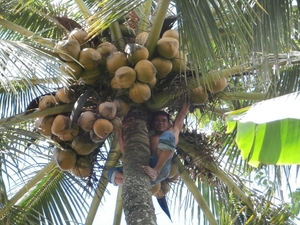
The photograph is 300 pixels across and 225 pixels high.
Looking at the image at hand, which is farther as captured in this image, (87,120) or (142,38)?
(142,38)

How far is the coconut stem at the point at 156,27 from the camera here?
3.98 m

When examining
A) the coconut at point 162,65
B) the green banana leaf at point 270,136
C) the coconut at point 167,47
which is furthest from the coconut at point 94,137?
the green banana leaf at point 270,136

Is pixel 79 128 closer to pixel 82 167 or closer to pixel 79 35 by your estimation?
pixel 82 167

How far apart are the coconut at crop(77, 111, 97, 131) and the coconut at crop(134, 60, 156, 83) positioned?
0.40 m

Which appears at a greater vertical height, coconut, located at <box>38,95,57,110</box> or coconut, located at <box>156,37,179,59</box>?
coconut, located at <box>156,37,179,59</box>

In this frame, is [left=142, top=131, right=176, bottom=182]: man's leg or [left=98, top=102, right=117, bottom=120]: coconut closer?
[left=98, top=102, right=117, bottom=120]: coconut

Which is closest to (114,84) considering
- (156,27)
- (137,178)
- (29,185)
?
(156,27)

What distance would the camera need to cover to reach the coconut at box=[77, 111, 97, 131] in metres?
4.08

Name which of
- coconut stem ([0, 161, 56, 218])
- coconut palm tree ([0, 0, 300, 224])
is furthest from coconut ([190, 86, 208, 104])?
coconut stem ([0, 161, 56, 218])

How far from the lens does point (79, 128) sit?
14.0 ft

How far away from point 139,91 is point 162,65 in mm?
256

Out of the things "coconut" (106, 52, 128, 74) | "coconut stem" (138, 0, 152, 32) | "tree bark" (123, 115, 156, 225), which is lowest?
"tree bark" (123, 115, 156, 225)

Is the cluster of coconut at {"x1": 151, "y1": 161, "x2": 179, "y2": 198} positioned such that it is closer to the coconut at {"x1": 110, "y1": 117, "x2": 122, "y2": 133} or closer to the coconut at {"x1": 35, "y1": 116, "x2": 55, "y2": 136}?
the coconut at {"x1": 110, "y1": 117, "x2": 122, "y2": 133}

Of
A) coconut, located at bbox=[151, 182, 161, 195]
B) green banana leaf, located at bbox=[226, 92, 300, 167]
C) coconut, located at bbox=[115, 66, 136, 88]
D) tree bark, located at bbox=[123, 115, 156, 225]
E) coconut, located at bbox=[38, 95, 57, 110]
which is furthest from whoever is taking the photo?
coconut, located at bbox=[151, 182, 161, 195]
